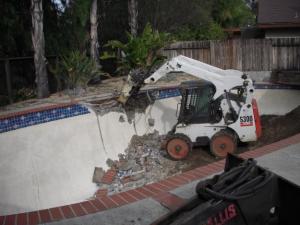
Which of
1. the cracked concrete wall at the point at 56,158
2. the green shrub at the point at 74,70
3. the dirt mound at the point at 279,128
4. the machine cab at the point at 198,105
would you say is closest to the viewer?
the cracked concrete wall at the point at 56,158

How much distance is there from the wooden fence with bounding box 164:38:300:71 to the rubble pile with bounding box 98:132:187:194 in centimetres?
760

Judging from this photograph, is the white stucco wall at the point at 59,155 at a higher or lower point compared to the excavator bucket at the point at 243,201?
lower

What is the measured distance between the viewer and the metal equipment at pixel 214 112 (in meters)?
9.54

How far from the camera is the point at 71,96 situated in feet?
44.0

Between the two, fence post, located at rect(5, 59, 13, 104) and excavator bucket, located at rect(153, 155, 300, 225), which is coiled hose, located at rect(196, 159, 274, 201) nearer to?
excavator bucket, located at rect(153, 155, 300, 225)

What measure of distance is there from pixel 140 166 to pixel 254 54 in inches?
369

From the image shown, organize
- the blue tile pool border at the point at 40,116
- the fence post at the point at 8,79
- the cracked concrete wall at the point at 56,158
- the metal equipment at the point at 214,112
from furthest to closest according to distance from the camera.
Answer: the fence post at the point at 8,79, the metal equipment at the point at 214,112, the blue tile pool border at the point at 40,116, the cracked concrete wall at the point at 56,158

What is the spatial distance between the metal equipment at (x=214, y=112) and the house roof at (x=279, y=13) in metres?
10.9

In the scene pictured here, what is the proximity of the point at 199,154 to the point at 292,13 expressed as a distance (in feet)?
43.9

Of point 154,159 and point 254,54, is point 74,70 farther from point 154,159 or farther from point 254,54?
point 254,54

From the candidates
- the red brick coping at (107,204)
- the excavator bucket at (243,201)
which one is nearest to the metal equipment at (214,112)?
the red brick coping at (107,204)

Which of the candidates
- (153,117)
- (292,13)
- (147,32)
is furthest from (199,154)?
(292,13)

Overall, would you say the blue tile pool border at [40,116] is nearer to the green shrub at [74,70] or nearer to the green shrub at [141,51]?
the green shrub at [141,51]

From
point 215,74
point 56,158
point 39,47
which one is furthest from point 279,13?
point 56,158
